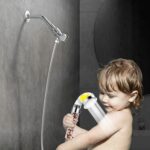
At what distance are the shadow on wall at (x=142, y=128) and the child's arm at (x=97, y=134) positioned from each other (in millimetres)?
1286

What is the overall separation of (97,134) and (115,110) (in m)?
0.13

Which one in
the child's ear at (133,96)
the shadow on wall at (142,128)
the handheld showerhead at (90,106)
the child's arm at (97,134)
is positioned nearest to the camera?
the handheld showerhead at (90,106)

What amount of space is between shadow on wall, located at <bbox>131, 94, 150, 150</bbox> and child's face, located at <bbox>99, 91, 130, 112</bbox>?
1271 mm

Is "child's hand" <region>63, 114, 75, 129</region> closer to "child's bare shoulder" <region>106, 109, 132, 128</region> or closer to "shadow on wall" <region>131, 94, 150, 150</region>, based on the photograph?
"child's bare shoulder" <region>106, 109, 132, 128</region>

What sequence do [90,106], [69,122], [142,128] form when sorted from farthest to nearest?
[142,128] < [69,122] < [90,106]

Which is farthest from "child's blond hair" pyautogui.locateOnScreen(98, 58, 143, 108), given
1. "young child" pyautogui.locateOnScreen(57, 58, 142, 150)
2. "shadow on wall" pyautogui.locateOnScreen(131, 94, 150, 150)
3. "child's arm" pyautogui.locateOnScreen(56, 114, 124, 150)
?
"shadow on wall" pyautogui.locateOnScreen(131, 94, 150, 150)

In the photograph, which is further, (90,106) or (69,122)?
(69,122)

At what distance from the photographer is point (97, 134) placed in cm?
164

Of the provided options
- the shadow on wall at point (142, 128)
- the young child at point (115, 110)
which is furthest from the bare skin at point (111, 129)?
the shadow on wall at point (142, 128)

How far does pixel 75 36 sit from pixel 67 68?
0.36m

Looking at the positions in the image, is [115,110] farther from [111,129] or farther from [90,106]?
[90,106]

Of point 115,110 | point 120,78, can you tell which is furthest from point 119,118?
point 120,78

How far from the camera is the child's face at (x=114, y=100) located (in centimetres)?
168

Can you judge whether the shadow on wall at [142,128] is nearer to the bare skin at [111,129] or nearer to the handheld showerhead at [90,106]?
the bare skin at [111,129]
